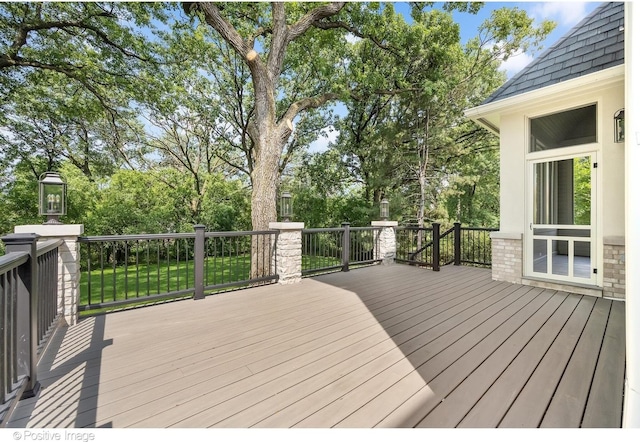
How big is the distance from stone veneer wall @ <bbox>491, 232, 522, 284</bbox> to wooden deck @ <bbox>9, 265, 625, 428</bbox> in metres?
0.94

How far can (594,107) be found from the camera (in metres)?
3.81

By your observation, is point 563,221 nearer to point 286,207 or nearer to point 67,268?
point 286,207

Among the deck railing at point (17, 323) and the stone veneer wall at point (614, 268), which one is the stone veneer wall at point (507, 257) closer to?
the stone veneer wall at point (614, 268)

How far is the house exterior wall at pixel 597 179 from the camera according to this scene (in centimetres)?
358

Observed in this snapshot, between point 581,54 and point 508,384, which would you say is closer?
point 508,384

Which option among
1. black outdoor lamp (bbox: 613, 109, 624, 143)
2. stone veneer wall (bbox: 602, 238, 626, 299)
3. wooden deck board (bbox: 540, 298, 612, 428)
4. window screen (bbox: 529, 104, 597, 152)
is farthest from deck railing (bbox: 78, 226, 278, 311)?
black outdoor lamp (bbox: 613, 109, 624, 143)

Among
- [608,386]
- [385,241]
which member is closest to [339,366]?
[608,386]

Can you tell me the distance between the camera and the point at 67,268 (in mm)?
2855

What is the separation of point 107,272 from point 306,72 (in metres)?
10.5

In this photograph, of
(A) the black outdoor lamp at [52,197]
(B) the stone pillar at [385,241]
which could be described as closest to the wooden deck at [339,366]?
(A) the black outdoor lamp at [52,197]

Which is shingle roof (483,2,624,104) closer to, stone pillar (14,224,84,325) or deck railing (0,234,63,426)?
deck railing (0,234,63,426)

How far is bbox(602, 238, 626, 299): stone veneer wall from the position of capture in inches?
139

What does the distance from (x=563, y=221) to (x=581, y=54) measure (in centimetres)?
254

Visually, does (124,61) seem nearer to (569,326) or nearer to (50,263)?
(50,263)
